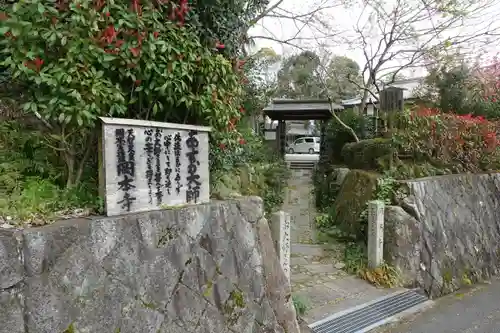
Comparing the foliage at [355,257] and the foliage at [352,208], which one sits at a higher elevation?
the foliage at [352,208]

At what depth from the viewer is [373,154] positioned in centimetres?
810

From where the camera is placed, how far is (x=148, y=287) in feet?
9.93

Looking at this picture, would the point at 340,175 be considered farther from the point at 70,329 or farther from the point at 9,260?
the point at 9,260

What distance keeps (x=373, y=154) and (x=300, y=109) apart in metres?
7.68

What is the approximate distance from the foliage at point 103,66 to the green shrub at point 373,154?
16.8ft

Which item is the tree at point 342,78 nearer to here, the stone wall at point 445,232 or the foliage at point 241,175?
the stone wall at point 445,232

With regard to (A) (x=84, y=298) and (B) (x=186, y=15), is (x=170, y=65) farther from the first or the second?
(A) (x=84, y=298)

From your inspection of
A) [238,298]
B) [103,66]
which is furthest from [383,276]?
[103,66]

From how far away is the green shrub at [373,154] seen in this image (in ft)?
25.0

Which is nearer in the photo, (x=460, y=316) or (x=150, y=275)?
(x=150, y=275)

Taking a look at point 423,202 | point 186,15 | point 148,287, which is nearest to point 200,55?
point 186,15

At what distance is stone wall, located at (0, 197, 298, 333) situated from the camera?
234 centimetres

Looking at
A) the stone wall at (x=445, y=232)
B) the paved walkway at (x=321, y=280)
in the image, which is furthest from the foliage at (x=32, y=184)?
the stone wall at (x=445, y=232)

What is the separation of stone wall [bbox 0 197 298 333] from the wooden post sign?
0.15 meters
